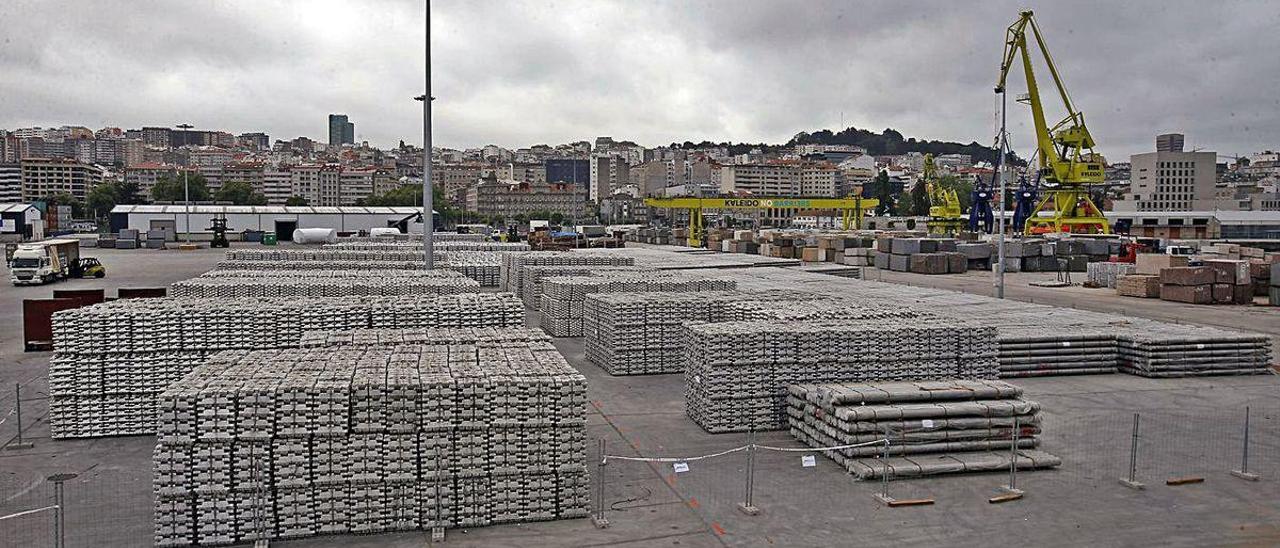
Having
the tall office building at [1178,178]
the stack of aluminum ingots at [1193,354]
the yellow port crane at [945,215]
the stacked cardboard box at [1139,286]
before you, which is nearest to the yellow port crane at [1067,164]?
the yellow port crane at [945,215]

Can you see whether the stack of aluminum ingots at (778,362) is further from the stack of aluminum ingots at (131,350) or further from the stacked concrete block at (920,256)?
the stacked concrete block at (920,256)

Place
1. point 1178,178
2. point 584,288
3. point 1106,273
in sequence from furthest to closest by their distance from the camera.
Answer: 1. point 1178,178
2. point 1106,273
3. point 584,288

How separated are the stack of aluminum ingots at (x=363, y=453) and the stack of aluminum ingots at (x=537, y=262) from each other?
26526mm

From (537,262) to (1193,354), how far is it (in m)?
23.0

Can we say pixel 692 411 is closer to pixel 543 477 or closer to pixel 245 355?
pixel 543 477

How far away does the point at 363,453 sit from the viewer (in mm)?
11562

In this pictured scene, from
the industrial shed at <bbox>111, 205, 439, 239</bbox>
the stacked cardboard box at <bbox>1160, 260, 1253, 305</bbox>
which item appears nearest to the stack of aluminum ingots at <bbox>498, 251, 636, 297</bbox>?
the stacked cardboard box at <bbox>1160, 260, 1253, 305</bbox>

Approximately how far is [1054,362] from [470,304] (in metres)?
13.3

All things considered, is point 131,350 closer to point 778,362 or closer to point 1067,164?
point 778,362

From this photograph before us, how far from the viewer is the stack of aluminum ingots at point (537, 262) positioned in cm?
3931

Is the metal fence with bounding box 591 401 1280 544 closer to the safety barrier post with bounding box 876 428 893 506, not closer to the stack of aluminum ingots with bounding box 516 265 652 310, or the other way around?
the safety barrier post with bounding box 876 428 893 506

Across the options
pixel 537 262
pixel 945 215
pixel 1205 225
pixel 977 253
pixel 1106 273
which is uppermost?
pixel 945 215

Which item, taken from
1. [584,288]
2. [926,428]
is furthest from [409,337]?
[584,288]

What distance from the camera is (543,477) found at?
12.1 meters
